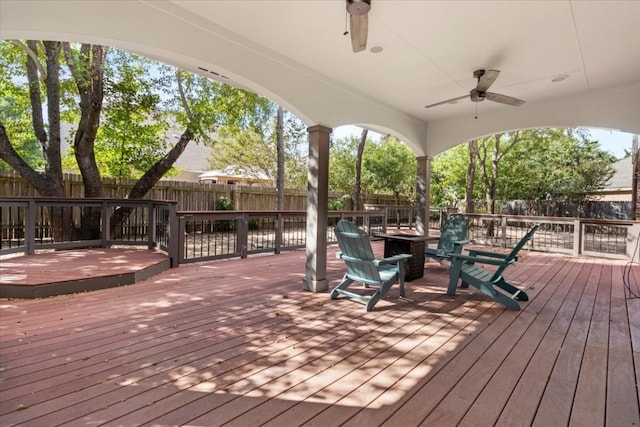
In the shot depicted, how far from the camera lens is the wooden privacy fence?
7.40 m

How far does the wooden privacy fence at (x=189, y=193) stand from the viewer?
7.40 metres

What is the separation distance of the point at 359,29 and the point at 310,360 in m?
2.70

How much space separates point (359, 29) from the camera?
270 centimetres

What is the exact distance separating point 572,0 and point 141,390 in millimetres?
4524

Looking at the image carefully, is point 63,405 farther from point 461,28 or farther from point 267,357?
point 461,28

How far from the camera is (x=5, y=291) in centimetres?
363

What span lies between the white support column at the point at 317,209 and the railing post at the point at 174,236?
2492mm

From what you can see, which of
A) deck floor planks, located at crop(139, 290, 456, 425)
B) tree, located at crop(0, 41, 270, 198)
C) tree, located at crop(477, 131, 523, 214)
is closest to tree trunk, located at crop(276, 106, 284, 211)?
tree, located at crop(0, 41, 270, 198)

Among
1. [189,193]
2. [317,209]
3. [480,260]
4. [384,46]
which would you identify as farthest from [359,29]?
[189,193]

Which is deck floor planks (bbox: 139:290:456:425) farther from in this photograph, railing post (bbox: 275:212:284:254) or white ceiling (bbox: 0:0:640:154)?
railing post (bbox: 275:212:284:254)

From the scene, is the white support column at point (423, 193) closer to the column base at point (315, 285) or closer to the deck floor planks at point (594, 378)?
the column base at point (315, 285)

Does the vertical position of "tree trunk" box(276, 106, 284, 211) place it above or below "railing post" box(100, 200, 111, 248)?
above

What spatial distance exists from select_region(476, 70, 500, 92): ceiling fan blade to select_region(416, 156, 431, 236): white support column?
2.78 m

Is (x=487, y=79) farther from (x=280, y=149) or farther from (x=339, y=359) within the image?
(x=280, y=149)
